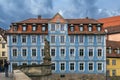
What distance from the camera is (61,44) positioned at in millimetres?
69125

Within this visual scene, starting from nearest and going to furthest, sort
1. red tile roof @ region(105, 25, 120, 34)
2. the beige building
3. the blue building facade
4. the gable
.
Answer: the blue building facade → the gable → red tile roof @ region(105, 25, 120, 34) → the beige building

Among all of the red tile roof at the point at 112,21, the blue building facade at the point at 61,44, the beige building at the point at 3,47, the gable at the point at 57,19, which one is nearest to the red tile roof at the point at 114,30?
the red tile roof at the point at 112,21

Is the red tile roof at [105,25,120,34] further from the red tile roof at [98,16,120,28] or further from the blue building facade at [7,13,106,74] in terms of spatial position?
the blue building facade at [7,13,106,74]

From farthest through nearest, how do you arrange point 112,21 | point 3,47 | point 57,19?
point 112,21 → point 3,47 → point 57,19

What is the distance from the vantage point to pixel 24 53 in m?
68.6

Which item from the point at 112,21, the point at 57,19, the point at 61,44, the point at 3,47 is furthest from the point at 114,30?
the point at 3,47

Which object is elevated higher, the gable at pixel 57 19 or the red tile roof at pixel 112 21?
the red tile roof at pixel 112 21

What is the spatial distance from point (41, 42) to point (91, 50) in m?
9.12

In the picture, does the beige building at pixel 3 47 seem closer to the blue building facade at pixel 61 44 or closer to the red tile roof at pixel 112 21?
the blue building facade at pixel 61 44

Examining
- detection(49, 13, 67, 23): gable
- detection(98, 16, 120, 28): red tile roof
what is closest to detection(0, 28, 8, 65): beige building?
detection(49, 13, 67, 23): gable

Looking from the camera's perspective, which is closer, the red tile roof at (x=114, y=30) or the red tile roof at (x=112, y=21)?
the red tile roof at (x=114, y=30)

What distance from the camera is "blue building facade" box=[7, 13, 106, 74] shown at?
68562 mm

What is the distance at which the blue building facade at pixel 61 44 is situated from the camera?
68562 millimetres

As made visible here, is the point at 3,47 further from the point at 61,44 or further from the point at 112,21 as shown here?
the point at 112,21
